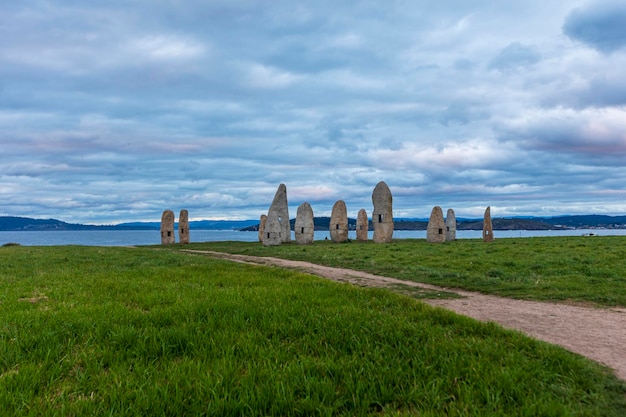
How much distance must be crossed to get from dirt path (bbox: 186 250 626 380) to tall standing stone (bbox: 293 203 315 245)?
2542 cm

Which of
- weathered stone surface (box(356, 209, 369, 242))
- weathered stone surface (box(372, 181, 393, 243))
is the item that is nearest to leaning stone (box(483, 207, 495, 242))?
weathered stone surface (box(372, 181, 393, 243))

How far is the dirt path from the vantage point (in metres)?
5.81

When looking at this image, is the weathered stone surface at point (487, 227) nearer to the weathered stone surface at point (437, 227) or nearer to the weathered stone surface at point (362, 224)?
the weathered stone surface at point (437, 227)

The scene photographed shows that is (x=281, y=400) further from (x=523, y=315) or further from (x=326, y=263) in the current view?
(x=326, y=263)

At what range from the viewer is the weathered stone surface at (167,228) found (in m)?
41.2

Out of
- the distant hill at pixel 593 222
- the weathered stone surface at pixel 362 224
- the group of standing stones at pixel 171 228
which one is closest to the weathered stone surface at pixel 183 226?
the group of standing stones at pixel 171 228

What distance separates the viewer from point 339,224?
125ft

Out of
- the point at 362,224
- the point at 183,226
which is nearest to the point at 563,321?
the point at 362,224

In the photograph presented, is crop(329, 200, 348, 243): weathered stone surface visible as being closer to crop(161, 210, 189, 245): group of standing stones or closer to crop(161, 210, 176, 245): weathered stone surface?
crop(161, 210, 189, 245): group of standing stones

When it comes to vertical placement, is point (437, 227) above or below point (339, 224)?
below

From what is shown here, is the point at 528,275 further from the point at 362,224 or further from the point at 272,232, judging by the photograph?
the point at 362,224

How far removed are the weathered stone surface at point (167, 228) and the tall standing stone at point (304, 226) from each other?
1388 centimetres

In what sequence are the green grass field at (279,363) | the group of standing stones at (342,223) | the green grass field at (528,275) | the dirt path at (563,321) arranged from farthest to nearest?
the group of standing stones at (342,223) < the green grass field at (528,275) < the dirt path at (563,321) < the green grass field at (279,363)

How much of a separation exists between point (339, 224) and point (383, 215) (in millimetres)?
4396
